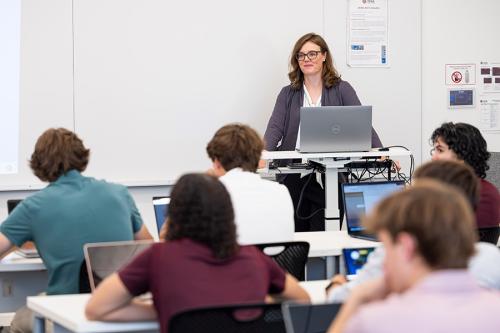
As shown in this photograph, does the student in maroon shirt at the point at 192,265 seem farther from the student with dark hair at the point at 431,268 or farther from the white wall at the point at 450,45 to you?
the white wall at the point at 450,45

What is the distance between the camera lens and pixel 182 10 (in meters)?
6.59

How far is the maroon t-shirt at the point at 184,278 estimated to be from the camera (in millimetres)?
2484

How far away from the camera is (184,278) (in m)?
2.48

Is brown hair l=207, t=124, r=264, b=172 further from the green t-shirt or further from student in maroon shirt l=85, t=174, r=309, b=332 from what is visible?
student in maroon shirt l=85, t=174, r=309, b=332

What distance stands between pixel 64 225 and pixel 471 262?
1745 mm

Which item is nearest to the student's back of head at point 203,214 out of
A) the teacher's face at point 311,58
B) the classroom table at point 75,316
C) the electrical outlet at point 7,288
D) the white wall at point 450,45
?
the classroom table at point 75,316

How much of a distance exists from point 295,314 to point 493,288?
24.9 inches

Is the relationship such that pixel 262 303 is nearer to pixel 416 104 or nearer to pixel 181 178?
pixel 181 178

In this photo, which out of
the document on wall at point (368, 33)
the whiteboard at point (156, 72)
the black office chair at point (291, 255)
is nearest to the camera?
the black office chair at point (291, 255)

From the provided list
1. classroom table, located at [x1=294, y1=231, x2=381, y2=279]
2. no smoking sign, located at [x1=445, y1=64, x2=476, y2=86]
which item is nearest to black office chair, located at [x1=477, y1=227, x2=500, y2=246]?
classroom table, located at [x1=294, y1=231, x2=381, y2=279]

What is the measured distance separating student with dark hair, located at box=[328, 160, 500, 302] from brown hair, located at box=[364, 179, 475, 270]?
72 cm

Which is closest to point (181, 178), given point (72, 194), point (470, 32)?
point (72, 194)

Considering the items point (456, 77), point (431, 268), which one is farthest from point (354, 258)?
point (456, 77)

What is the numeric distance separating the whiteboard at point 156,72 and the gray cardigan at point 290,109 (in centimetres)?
50
